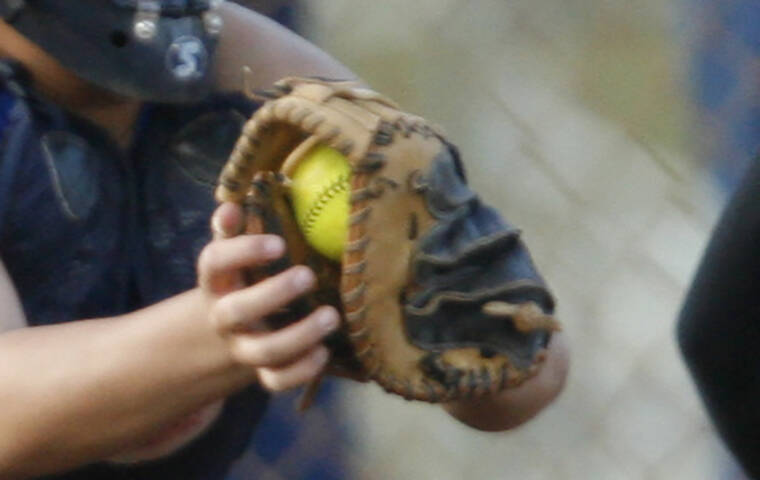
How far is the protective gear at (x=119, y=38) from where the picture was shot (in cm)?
101

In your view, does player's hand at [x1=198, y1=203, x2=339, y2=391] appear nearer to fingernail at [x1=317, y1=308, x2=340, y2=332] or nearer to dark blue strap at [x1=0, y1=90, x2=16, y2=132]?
fingernail at [x1=317, y1=308, x2=340, y2=332]

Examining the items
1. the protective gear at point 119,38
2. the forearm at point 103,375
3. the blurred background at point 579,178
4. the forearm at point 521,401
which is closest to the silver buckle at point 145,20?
the protective gear at point 119,38

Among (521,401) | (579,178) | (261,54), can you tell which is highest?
(261,54)

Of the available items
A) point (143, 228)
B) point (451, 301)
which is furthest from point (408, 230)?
point (143, 228)

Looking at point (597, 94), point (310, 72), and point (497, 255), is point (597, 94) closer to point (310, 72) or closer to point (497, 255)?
point (310, 72)

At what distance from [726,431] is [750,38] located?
754mm

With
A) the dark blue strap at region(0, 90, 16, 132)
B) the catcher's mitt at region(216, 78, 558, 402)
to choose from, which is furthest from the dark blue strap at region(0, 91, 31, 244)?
the catcher's mitt at region(216, 78, 558, 402)

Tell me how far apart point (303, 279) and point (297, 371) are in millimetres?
63

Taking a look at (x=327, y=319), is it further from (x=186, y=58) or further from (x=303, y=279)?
(x=186, y=58)

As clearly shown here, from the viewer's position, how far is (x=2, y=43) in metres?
1.05

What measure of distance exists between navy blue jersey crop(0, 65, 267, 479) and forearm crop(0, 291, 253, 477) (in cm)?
14

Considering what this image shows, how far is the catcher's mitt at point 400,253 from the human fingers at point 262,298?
3 centimetres

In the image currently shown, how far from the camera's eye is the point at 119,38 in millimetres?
1021

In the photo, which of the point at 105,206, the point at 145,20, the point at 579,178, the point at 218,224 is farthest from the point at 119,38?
the point at 579,178
